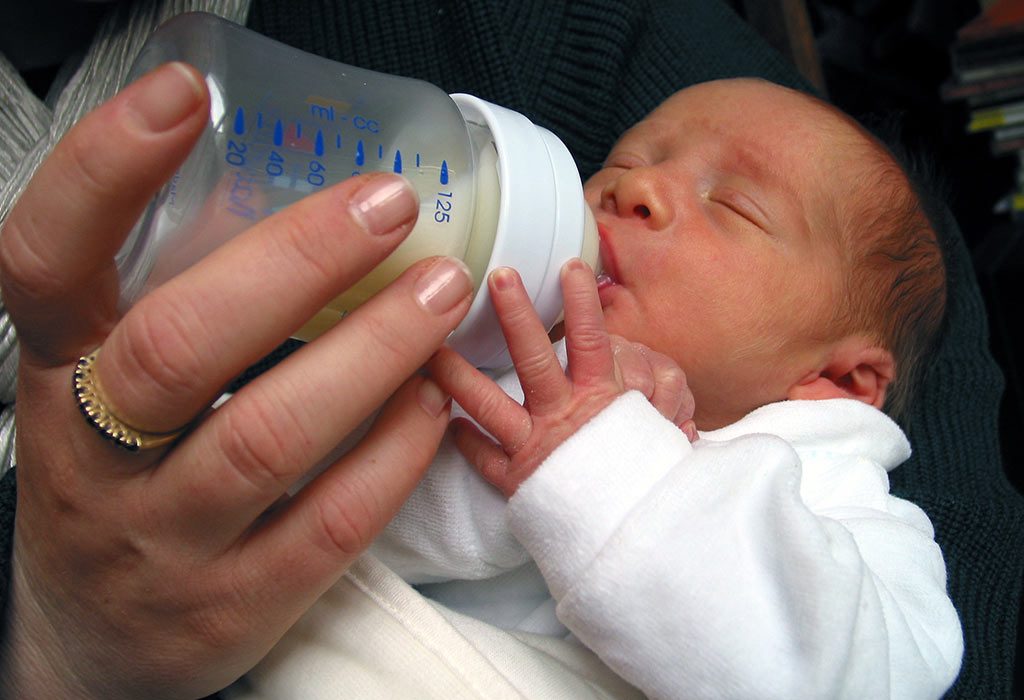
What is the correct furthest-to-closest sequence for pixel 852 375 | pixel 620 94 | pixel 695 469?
pixel 620 94
pixel 852 375
pixel 695 469

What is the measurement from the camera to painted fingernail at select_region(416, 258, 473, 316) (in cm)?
52

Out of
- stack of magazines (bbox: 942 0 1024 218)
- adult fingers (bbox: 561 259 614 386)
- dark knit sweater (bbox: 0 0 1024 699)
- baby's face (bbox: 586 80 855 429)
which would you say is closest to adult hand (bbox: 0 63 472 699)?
adult fingers (bbox: 561 259 614 386)

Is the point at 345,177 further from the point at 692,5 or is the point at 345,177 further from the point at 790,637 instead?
the point at 692,5

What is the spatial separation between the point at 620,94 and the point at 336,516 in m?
0.78

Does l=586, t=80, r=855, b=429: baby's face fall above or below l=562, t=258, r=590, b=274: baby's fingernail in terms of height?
below

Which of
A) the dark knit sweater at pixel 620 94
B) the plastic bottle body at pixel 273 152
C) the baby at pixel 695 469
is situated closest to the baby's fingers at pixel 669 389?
the baby at pixel 695 469

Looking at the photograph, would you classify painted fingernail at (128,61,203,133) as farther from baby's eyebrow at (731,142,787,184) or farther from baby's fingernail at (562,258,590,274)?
baby's eyebrow at (731,142,787,184)

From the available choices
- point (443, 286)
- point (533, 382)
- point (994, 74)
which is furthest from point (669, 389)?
point (994, 74)

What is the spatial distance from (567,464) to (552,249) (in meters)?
0.16

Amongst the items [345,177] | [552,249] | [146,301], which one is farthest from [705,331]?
[146,301]

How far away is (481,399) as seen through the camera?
62cm

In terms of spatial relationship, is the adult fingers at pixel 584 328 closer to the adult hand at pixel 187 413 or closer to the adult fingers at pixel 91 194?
the adult hand at pixel 187 413

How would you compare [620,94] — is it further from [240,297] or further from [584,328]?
[240,297]

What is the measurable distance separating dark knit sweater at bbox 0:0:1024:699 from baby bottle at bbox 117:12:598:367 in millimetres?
407
